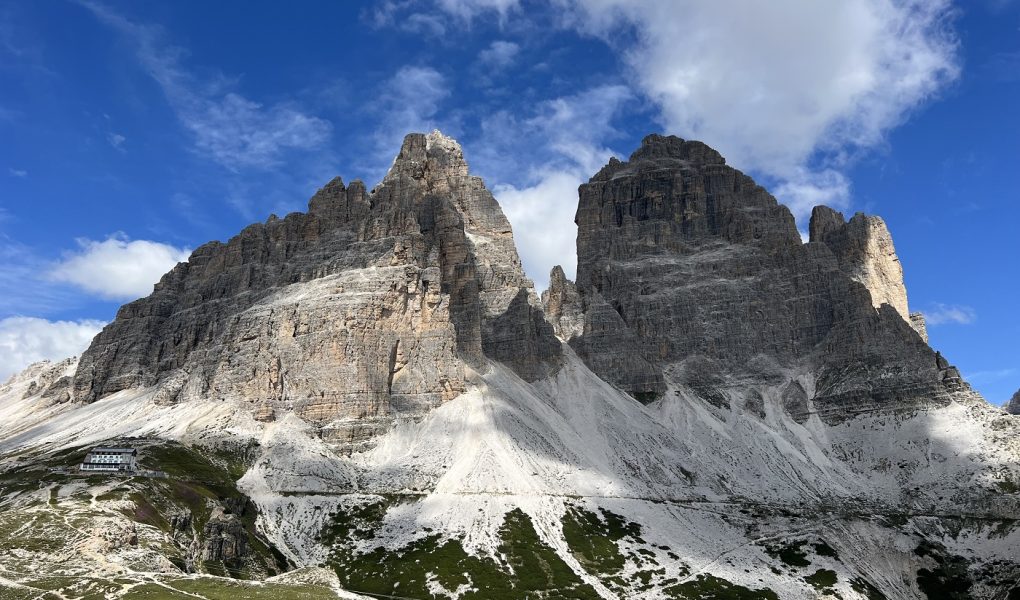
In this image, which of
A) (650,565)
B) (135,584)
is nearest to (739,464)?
(650,565)

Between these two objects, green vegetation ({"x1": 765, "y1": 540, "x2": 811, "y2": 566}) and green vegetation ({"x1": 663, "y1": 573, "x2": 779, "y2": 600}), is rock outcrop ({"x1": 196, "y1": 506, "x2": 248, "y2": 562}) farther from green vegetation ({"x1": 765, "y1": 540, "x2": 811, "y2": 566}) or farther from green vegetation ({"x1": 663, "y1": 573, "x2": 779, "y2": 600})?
green vegetation ({"x1": 765, "y1": 540, "x2": 811, "y2": 566})

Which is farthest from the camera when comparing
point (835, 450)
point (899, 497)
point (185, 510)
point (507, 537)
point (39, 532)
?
point (835, 450)

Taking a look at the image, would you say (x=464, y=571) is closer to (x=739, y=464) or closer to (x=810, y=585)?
(x=810, y=585)

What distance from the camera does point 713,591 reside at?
399ft

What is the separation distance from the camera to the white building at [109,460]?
5000 inches

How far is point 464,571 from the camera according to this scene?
116 m

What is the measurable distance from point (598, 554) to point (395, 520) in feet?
110

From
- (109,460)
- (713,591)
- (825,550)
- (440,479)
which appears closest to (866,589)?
(825,550)

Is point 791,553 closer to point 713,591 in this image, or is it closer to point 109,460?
point 713,591

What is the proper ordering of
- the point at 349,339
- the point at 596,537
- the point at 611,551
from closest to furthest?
1. the point at 611,551
2. the point at 596,537
3. the point at 349,339

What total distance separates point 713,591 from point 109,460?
9646 centimetres

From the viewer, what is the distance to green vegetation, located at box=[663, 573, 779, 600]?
119188 millimetres

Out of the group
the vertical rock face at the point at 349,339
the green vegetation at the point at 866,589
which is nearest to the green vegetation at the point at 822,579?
the green vegetation at the point at 866,589

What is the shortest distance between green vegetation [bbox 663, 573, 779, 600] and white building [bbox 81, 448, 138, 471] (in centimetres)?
8605
